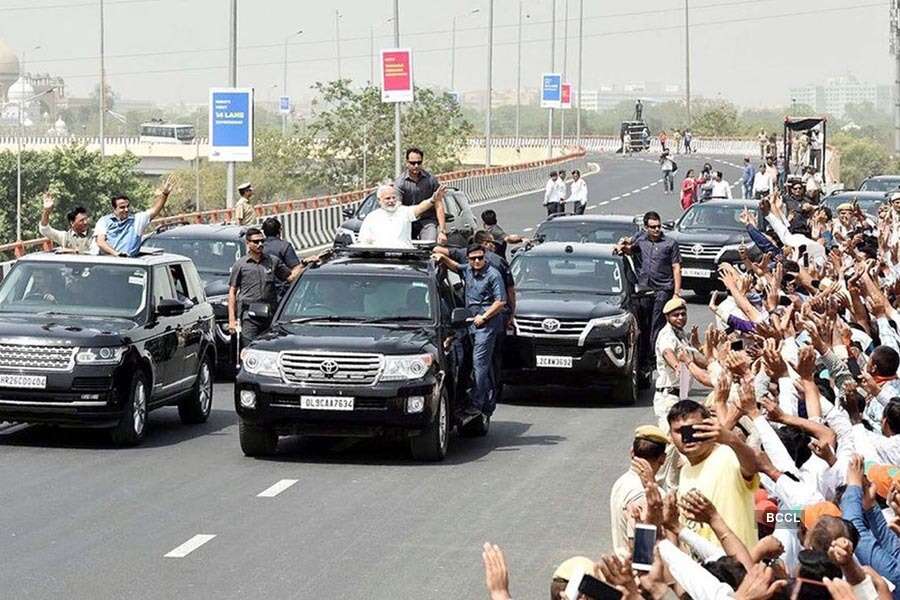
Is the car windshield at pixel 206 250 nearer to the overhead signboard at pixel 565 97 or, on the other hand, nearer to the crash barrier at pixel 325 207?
the crash barrier at pixel 325 207

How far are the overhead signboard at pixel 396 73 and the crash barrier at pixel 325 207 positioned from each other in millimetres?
2611

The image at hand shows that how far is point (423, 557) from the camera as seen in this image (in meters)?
12.8

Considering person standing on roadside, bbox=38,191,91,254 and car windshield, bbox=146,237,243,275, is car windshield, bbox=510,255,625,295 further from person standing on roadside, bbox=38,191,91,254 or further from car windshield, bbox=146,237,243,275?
person standing on roadside, bbox=38,191,91,254

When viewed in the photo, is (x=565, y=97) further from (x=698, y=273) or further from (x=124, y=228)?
(x=124, y=228)

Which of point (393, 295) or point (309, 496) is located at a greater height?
point (393, 295)

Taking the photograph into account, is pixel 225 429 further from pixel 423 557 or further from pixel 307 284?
pixel 423 557

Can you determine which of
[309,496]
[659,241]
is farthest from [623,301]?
[309,496]

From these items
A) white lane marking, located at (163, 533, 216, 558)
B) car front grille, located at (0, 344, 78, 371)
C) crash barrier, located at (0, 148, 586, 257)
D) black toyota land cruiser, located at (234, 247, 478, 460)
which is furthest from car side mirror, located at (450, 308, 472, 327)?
crash barrier, located at (0, 148, 586, 257)

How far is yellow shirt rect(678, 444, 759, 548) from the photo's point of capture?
880 centimetres

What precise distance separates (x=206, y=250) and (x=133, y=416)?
775cm

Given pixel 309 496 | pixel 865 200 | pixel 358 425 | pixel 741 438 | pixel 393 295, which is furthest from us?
pixel 865 200

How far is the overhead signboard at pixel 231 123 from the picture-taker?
1628 inches

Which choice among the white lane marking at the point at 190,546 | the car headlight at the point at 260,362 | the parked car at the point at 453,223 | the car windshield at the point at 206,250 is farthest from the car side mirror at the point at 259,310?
the parked car at the point at 453,223

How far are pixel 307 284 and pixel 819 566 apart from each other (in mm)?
11753
